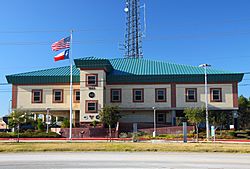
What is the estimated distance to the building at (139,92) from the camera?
51312mm

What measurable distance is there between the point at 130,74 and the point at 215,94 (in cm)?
1285

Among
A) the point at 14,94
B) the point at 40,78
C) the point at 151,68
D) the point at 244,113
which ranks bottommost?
the point at 244,113

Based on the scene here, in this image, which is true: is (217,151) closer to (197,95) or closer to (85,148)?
(85,148)

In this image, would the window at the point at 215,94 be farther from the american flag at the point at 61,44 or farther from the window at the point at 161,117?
the american flag at the point at 61,44

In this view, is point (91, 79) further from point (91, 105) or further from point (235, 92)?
point (235, 92)

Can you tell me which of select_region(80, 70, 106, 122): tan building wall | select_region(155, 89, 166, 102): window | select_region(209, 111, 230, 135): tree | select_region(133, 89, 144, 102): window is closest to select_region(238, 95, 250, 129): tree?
select_region(209, 111, 230, 135): tree

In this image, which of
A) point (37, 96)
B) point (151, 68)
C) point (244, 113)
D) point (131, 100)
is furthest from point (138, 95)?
point (244, 113)

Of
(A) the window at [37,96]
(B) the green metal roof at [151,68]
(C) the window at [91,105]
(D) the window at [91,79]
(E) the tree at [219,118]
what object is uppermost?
(B) the green metal roof at [151,68]

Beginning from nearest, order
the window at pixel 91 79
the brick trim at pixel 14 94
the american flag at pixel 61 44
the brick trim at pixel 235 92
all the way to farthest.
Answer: the american flag at pixel 61 44
the window at pixel 91 79
the brick trim at pixel 235 92
the brick trim at pixel 14 94

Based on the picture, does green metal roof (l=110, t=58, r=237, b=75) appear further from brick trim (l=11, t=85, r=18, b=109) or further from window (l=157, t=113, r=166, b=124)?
brick trim (l=11, t=85, r=18, b=109)

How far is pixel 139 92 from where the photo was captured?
52500 millimetres

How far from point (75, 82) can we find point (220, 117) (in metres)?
22.0

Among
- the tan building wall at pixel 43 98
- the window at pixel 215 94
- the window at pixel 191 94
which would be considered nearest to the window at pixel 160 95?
the window at pixel 191 94

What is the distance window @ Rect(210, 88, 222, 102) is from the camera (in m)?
51.3
